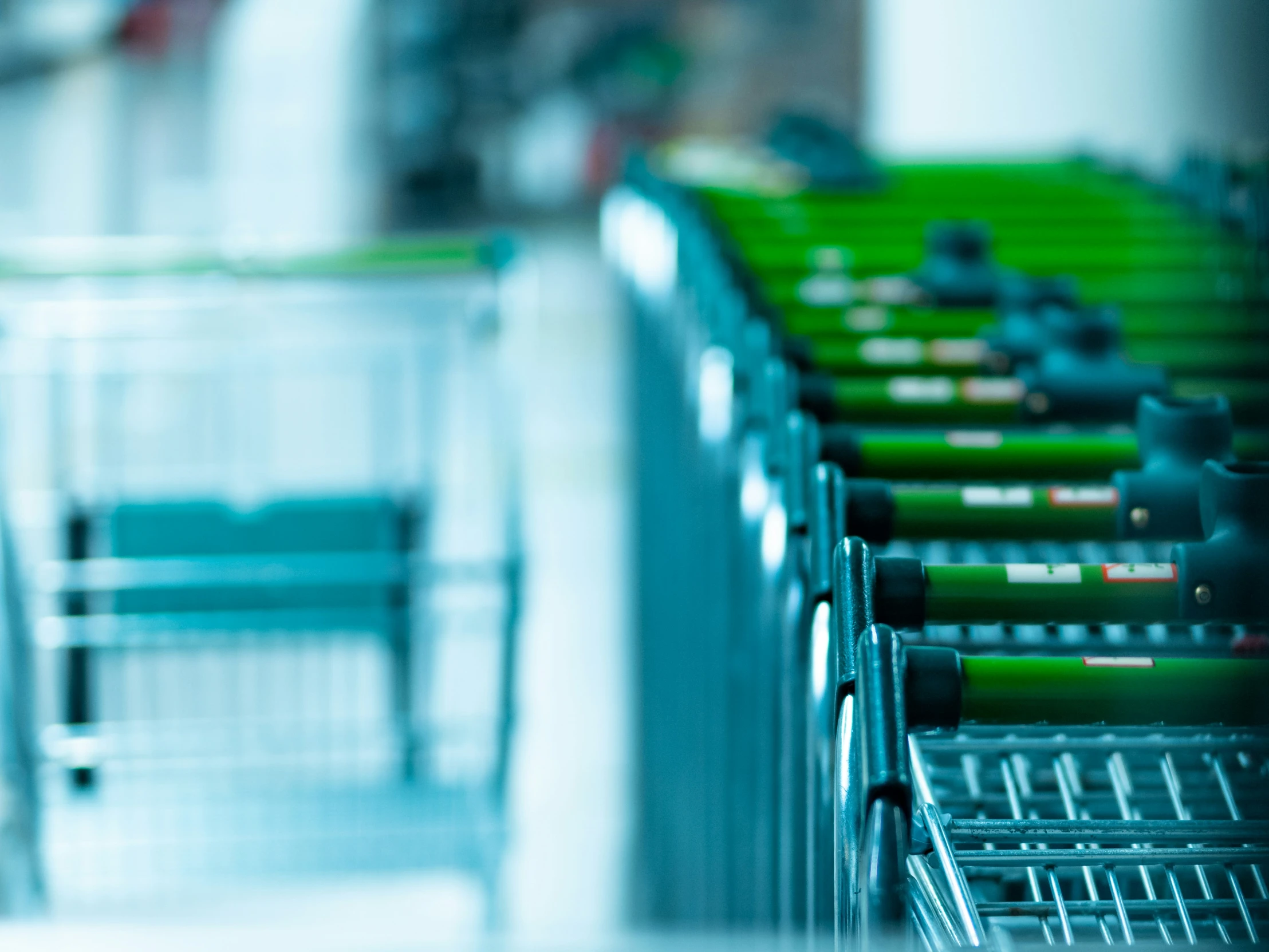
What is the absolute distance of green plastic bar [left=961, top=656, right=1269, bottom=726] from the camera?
90cm

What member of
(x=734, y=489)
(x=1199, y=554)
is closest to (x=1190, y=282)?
(x=734, y=489)

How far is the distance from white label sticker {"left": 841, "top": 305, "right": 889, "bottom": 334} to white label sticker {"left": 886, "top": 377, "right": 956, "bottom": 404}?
34cm

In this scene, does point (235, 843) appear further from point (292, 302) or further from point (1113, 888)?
point (1113, 888)

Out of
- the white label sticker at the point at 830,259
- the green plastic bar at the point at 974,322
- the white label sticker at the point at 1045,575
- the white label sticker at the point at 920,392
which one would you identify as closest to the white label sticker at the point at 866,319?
the green plastic bar at the point at 974,322

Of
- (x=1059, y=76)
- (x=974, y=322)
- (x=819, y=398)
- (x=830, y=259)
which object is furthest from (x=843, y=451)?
(x=1059, y=76)

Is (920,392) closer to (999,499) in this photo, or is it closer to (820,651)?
(999,499)

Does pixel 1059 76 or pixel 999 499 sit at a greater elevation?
pixel 1059 76

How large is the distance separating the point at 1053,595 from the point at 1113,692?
0.10m

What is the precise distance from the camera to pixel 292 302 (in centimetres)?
296

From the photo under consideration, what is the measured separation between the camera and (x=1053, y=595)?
1.00m

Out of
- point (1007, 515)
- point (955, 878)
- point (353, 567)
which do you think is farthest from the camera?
point (353, 567)

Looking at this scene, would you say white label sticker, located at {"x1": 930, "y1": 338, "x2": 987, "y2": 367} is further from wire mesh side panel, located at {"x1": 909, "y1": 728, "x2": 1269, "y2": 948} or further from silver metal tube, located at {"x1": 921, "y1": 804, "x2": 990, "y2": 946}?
silver metal tube, located at {"x1": 921, "y1": 804, "x2": 990, "y2": 946}

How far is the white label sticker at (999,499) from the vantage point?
1151mm

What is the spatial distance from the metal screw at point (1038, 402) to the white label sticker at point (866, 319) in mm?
410
